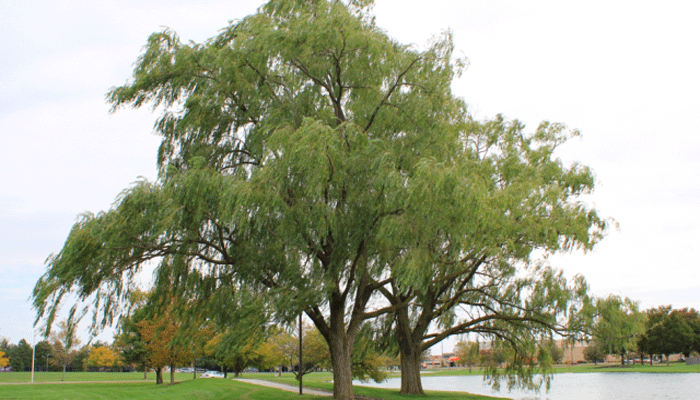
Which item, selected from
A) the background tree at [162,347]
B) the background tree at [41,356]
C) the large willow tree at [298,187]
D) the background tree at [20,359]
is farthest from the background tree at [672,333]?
the background tree at [20,359]

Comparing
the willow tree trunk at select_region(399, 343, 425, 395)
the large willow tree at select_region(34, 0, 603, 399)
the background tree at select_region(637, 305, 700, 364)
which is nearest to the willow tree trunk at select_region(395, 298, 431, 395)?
the willow tree trunk at select_region(399, 343, 425, 395)

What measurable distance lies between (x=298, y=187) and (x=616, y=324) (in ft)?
40.7

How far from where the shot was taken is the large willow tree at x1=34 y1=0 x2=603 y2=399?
11.9 meters

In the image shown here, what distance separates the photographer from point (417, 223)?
1262cm

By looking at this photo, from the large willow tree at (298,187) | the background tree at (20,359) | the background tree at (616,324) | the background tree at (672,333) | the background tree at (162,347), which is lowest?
the background tree at (20,359)

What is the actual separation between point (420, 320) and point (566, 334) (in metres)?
5.81

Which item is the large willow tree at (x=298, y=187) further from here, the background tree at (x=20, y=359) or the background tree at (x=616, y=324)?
the background tree at (x=20, y=359)

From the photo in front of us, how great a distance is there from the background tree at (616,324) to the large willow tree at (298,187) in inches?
142

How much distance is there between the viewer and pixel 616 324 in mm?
17609

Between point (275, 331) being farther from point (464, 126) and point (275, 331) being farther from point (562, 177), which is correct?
point (562, 177)

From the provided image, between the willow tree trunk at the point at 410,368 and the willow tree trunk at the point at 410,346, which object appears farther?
the willow tree trunk at the point at 410,368

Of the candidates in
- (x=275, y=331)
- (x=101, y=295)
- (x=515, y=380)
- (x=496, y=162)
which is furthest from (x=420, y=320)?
(x=101, y=295)

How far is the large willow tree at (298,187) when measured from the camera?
11.9 meters

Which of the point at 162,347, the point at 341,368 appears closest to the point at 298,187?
the point at 341,368
